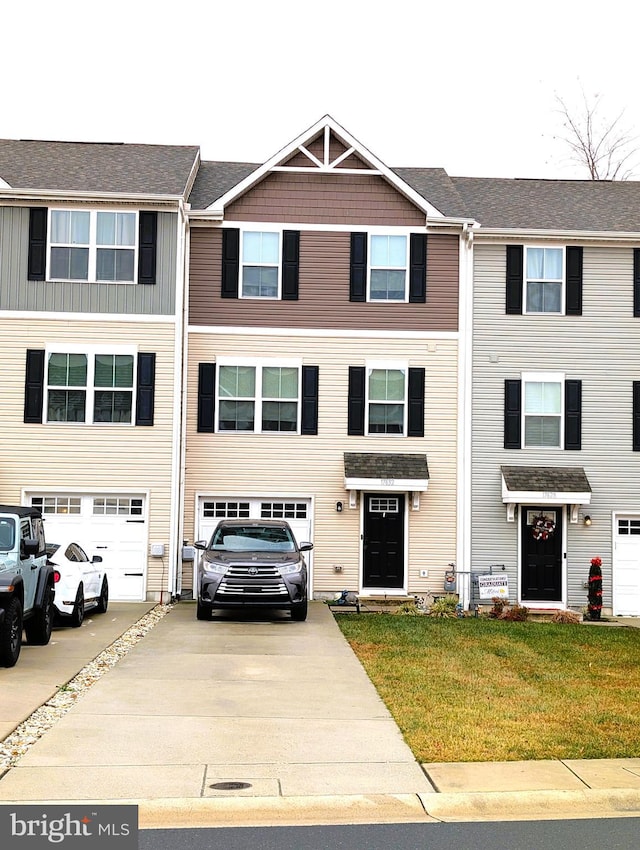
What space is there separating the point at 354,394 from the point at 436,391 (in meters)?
1.81

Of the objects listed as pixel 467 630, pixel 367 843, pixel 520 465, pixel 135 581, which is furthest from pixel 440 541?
pixel 367 843

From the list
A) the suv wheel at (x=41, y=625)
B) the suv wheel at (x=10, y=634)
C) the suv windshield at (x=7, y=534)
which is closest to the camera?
the suv wheel at (x=10, y=634)

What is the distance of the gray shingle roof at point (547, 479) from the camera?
→ 73.2 feet

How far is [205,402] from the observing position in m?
22.7

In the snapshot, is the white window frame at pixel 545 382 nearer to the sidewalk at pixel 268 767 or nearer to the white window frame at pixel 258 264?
the white window frame at pixel 258 264

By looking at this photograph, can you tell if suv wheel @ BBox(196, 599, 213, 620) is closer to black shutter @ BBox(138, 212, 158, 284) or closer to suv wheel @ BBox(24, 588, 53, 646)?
suv wheel @ BBox(24, 588, 53, 646)

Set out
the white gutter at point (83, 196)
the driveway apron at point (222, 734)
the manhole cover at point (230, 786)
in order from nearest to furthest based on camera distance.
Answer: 1. the manhole cover at point (230, 786)
2. the driveway apron at point (222, 734)
3. the white gutter at point (83, 196)

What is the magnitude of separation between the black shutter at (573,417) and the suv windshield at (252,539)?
7154 millimetres

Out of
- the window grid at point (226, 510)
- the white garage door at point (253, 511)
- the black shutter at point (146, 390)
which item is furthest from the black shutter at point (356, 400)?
the black shutter at point (146, 390)

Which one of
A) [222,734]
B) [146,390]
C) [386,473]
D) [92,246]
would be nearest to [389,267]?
[386,473]

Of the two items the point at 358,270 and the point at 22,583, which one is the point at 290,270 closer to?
the point at 358,270

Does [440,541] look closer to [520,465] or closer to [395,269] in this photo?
[520,465]

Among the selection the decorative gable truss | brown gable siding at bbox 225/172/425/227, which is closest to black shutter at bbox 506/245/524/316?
the decorative gable truss

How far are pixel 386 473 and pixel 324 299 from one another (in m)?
4.08
